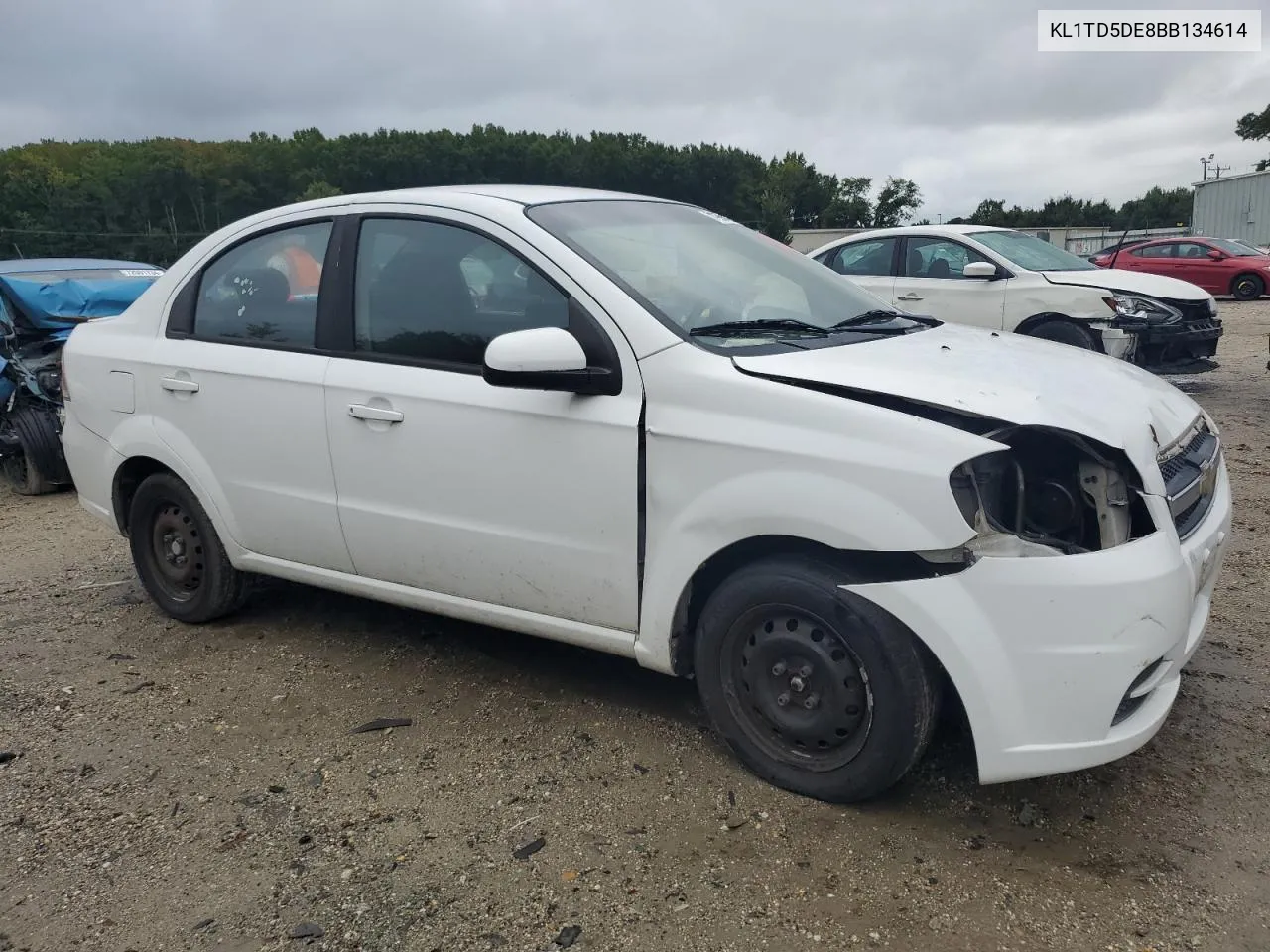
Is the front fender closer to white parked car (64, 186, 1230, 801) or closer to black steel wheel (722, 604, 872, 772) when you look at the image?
white parked car (64, 186, 1230, 801)

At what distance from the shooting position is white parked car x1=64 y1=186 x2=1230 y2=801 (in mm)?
2547

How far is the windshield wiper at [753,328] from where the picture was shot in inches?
122

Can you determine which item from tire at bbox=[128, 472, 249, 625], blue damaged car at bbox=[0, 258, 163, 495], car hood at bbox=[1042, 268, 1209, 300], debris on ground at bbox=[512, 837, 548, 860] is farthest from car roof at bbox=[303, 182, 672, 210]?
car hood at bbox=[1042, 268, 1209, 300]

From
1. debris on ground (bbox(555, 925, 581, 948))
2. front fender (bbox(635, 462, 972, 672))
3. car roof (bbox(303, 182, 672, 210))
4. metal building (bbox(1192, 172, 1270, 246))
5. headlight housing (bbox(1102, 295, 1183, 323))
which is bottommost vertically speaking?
debris on ground (bbox(555, 925, 581, 948))

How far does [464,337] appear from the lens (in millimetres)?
3385

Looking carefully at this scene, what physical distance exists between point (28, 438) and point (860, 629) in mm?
6947

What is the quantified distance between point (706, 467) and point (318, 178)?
58.5 meters

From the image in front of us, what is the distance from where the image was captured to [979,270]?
8641 millimetres

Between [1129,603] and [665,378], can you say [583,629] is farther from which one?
[1129,603]

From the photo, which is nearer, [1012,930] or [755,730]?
[1012,930]

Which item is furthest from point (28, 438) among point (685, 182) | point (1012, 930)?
point (685, 182)

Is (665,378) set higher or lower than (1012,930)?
higher

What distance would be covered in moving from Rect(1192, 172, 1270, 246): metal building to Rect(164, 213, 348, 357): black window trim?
32745mm

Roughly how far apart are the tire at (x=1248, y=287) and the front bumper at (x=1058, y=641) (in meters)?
20.8
